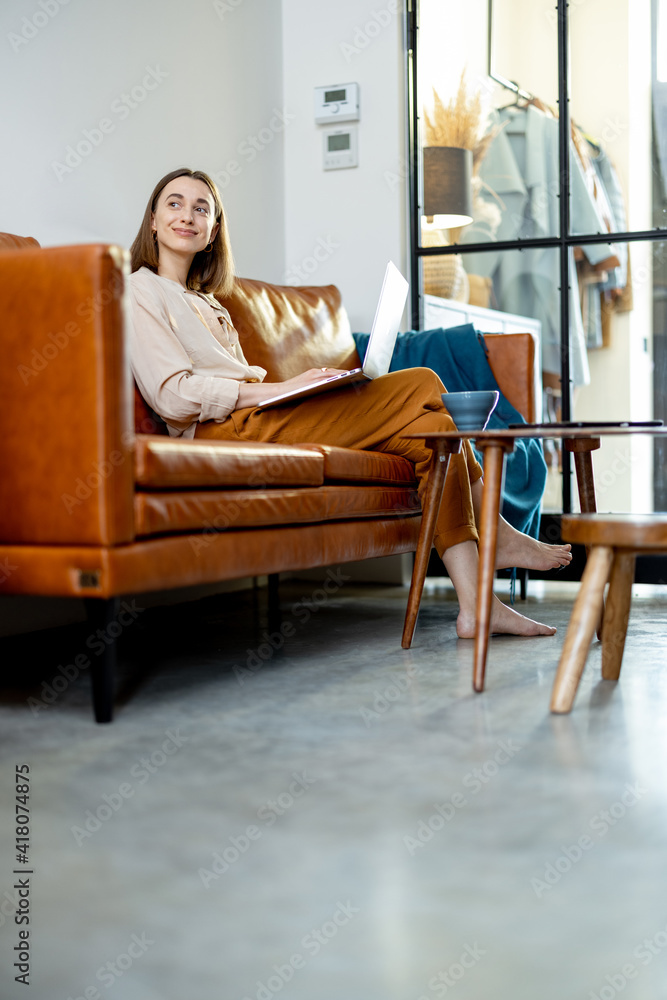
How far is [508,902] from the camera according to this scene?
96cm

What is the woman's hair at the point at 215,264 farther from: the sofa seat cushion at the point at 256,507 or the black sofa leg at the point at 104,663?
the black sofa leg at the point at 104,663

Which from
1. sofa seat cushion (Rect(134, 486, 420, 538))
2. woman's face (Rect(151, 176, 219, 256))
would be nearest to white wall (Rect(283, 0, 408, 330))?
woman's face (Rect(151, 176, 219, 256))

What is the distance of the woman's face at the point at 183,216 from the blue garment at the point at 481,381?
2.73 ft

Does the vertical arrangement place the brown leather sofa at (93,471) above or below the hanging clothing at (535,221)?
below

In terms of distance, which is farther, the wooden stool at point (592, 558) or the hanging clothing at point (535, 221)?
the hanging clothing at point (535, 221)

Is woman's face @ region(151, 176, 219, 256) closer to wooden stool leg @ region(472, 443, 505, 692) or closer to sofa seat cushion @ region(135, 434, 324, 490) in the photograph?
sofa seat cushion @ region(135, 434, 324, 490)

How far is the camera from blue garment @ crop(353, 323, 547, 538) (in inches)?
114

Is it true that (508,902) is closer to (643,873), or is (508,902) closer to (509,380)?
(643,873)

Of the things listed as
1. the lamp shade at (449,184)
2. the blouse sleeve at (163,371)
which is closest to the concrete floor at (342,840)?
the blouse sleeve at (163,371)

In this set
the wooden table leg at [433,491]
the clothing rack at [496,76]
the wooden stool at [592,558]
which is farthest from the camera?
the clothing rack at [496,76]

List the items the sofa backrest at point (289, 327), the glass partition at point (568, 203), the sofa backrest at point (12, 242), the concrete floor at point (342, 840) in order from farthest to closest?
the glass partition at point (568, 203) < the sofa backrest at point (289, 327) < the sofa backrest at point (12, 242) < the concrete floor at point (342, 840)

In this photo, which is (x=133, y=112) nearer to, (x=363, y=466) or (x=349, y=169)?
(x=349, y=169)

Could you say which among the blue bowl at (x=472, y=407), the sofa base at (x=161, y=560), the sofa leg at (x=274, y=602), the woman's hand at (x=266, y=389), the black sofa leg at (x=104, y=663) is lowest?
Result: the sofa leg at (x=274, y=602)

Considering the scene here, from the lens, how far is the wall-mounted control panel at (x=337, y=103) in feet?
12.1
